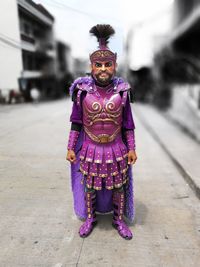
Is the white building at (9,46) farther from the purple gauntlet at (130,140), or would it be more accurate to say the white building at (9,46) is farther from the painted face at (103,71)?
the purple gauntlet at (130,140)

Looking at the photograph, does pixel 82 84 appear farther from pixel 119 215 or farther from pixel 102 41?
pixel 119 215

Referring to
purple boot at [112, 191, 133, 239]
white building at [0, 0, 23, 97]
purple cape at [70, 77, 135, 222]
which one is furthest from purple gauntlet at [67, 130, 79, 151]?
white building at [0, 0, 23, 97]

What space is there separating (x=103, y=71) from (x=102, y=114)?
0.36m

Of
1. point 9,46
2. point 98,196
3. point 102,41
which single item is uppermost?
point 9,46

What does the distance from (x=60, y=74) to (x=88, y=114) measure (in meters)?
4.33

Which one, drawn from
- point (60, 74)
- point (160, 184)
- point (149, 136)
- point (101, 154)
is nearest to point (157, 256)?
point (101, 154)

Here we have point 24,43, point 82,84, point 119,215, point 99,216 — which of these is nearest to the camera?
point 82,84

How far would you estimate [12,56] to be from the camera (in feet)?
14.3

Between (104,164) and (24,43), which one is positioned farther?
(24,43)

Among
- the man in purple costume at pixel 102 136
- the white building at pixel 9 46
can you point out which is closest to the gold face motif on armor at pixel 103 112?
the man in purple costume at pixel 102 136

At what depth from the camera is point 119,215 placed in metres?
2.73

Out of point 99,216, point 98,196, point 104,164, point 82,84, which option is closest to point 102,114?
point 82,84

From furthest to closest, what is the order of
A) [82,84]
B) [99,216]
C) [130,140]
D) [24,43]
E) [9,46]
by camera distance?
[24,43] → [9,46] → [99,216] → [130,140] → [82,84]

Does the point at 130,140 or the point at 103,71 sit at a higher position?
the point at 103,71
